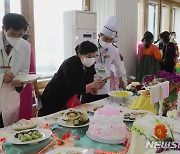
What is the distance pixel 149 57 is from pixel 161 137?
3.39 metres

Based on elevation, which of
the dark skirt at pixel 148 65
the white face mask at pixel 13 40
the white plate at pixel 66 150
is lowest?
the white plate at pixel 66 150

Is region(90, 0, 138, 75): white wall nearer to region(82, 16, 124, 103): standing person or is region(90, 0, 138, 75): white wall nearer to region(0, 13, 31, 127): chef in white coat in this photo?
region(82, 16, 124, 103): standing person

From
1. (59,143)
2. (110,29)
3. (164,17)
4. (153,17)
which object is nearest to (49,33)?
(110,29)

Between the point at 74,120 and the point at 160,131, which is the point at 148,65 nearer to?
the point at 74,120

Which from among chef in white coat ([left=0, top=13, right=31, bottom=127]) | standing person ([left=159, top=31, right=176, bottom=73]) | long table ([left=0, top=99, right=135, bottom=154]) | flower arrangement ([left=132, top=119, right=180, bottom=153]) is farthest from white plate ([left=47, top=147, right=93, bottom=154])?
standing person ([left=159, top=31, right=176, bottom=73])

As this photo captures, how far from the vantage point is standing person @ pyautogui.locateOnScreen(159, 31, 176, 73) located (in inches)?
165

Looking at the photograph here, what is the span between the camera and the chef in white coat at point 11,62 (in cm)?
144

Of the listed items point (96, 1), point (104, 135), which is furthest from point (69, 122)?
point (96, 1)

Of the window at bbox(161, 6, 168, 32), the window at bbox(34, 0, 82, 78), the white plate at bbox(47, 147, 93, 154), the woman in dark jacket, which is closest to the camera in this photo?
the white plate at bbox(47, 147, 93, 154)

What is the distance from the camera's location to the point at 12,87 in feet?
5.18

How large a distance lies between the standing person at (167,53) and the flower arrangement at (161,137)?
3602 millimetres

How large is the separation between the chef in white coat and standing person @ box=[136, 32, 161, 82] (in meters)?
2.62

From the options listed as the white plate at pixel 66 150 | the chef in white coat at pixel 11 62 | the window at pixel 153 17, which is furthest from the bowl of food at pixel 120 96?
the window at pixel 153 17

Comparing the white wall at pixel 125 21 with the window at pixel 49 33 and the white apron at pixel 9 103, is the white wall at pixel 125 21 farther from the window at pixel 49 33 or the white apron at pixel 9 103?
the white apron at pixel 9 103
